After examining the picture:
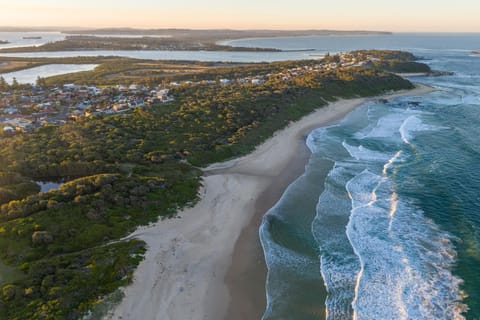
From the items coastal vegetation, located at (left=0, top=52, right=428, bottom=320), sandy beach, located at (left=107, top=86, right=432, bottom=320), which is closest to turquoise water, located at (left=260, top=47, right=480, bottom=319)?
Answer: sandy beach, located at (left=107, top=86, right=432, bottom=320)

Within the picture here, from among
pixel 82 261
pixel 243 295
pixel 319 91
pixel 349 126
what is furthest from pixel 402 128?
pixel 82 261

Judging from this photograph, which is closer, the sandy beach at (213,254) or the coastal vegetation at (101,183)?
the sandy beach at (213,254)

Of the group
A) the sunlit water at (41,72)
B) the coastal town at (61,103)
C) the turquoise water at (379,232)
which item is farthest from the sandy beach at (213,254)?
the sunlit water at (41,72)

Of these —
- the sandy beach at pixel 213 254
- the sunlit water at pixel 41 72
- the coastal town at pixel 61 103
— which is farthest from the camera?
the sunlit water at pixel 41 72

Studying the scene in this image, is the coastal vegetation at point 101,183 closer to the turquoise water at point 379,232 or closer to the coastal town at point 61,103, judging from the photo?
the coastal town at point 61,103

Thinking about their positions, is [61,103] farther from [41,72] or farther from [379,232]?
[41,72]

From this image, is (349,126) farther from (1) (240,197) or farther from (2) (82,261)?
(2) (82,261)
